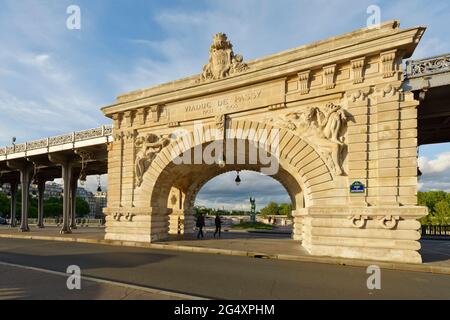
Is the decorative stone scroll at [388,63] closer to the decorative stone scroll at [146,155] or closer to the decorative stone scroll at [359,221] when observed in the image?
the decorative stone scroll at [359,221]

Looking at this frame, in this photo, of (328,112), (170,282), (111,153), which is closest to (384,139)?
(328,112)

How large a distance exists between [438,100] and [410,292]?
866 cm

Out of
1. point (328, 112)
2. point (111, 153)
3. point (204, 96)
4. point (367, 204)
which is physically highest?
point (204, 96)

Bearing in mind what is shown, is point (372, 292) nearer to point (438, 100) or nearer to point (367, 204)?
point (367, 204)

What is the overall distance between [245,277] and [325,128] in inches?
259

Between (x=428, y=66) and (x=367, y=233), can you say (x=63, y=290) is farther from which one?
(x=428, y=66)

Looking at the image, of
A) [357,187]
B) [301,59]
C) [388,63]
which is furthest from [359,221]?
[301,59]

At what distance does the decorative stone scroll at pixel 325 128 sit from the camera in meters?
11.9

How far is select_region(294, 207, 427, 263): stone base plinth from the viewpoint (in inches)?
408

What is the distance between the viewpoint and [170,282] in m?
7.59

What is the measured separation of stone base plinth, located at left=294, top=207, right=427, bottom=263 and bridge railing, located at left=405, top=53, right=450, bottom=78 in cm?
457

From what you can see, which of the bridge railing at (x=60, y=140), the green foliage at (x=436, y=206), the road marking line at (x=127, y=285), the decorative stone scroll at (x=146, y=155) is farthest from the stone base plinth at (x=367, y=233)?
the green foliage at (x=436, y=206)

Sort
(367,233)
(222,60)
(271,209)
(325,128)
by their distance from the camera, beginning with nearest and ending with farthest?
(367,233), (325,128), (222,60), (271,209)

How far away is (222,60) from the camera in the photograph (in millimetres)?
15312
